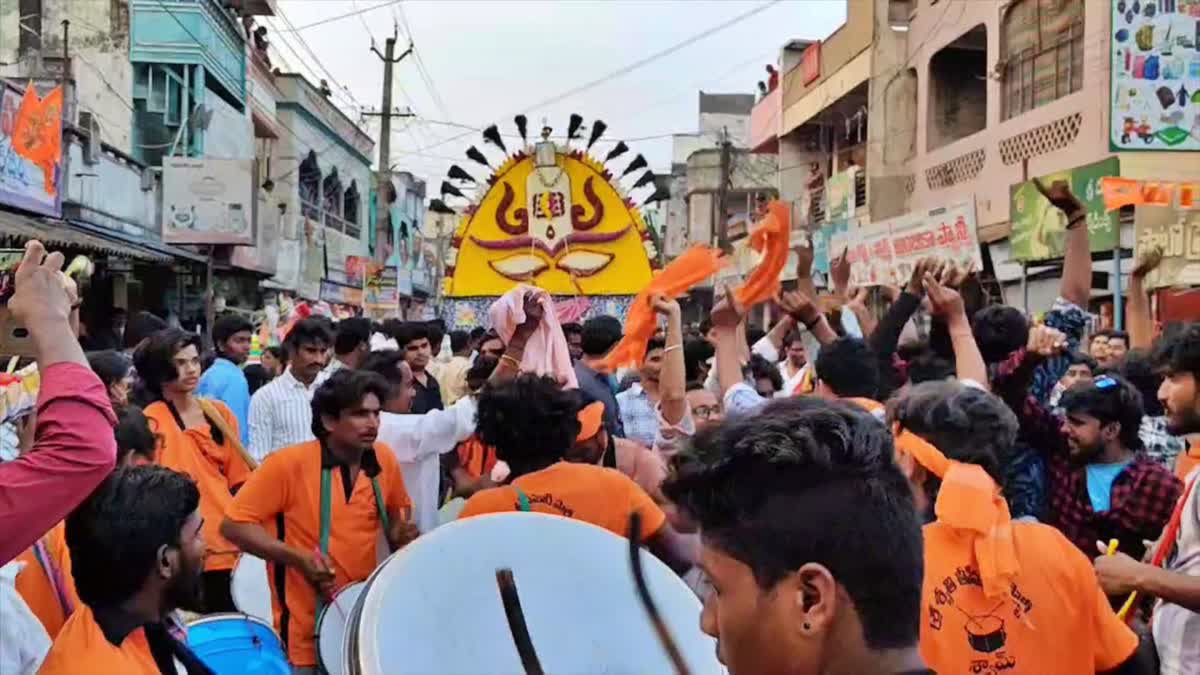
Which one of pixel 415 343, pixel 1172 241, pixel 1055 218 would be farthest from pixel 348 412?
pixel 1055 218

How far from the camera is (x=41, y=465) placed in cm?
215

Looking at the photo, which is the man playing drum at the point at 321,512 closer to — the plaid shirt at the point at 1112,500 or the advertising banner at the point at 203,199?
the plaid shirt at the point at 1112,500

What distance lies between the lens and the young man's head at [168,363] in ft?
17.6

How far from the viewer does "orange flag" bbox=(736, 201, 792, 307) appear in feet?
19.1

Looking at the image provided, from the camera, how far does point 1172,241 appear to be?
10023mm

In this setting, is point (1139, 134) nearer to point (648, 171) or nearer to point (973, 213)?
point (973, 213)

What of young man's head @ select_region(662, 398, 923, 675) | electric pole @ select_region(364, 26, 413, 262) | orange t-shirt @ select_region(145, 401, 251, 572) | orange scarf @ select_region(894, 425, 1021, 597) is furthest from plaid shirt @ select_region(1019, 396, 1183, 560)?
electric pole @ select_region(364, 26, 413, 262)

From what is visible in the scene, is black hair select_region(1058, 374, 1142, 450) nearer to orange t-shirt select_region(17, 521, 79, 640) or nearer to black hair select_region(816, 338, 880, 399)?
black hair select_region(816, 338, 880, 399)

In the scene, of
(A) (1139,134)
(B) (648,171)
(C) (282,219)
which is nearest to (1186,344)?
(B) (648,171)

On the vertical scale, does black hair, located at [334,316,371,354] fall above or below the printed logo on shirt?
above

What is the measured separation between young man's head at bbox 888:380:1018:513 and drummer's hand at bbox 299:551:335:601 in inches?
77.0

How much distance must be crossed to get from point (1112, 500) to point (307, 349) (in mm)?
4333

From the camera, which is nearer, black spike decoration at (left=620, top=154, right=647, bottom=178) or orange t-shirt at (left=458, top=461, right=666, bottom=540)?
orange t-shirt at (left=458, top=461, right=666, bottom=540)

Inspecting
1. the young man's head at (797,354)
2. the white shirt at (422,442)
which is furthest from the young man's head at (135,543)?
the young man's head at (797,354)
